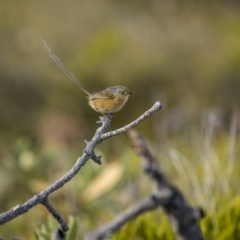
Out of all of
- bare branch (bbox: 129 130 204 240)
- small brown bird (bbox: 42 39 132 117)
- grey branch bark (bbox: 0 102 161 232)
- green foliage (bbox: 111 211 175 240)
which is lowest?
green foliage (bbox: 111 211 175 240)

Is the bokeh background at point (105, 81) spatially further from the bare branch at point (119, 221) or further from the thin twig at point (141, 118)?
the thin twig at point (141, 118)

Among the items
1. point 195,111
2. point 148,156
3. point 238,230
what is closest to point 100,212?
point 238,230

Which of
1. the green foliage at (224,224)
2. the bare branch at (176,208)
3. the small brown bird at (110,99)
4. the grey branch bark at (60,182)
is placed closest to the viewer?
the grey branch bark at (60,182)

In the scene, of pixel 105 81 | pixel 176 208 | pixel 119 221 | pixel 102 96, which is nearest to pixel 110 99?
pixel 102 96

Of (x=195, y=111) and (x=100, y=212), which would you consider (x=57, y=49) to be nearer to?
(x=195, y=111)

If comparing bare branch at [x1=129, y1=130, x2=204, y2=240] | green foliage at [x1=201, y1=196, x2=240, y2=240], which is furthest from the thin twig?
green foliage at [x1=201, y1=196, x2=240, y2=240]

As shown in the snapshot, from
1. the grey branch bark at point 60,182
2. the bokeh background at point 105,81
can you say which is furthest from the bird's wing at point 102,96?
the bokeh background at point 105,81

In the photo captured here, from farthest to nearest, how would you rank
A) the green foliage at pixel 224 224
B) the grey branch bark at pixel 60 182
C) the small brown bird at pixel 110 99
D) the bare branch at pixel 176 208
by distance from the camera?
1. the green foliage at pixel 224 224
2. the bare branch at pixel 176 208
3. the small brown bird at pixel 110 99
4. the grey branch bark at pixel 60 182

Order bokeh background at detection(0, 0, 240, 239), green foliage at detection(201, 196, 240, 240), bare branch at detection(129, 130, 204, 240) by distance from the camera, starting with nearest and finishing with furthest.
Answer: bare branch at detection(129, 130, 204, 240) < green foliage at detection(201, 196, 240, 240) < bokeh background at detection(0, 0, 240, 239)

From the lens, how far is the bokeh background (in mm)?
3377

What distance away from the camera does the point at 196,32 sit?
386 inches

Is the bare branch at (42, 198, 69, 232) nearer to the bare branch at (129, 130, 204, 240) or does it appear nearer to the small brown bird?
the small brown bird

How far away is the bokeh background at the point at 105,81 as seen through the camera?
133 inches

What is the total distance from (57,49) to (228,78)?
2.96 metres
